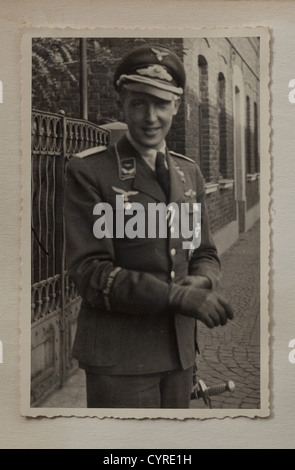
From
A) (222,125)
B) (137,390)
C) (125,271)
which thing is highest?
(222,125)

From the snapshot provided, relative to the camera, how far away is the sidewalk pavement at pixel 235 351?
155 cm

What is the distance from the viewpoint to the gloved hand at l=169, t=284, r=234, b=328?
152 centimetres

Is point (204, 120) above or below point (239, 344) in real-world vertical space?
above

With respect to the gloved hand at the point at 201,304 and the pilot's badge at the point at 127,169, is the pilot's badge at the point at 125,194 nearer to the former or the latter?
the pilot's badge at the point at 127,169

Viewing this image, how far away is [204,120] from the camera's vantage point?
158 centimetres

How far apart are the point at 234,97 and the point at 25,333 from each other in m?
0.99

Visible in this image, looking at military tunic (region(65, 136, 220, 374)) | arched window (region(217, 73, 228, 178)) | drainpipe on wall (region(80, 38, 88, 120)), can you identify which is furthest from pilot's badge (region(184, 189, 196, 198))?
drainpipe on wall (region(80, 38, 88, 120))

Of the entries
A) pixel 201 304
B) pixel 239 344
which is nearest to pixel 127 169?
pixel 201 304

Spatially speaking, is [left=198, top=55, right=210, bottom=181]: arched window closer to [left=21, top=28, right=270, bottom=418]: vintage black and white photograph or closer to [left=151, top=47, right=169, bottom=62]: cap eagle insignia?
[left=21, top=28, right=270, bottom=418]: vintage black and white photograph

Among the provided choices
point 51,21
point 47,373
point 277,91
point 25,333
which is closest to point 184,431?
point 47,373

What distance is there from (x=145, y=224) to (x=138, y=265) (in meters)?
0.13

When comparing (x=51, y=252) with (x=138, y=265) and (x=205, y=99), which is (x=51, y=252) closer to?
(x=138, y=265)

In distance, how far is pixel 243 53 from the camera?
60.2 inches
